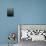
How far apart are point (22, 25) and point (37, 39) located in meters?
0.55

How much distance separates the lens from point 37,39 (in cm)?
325

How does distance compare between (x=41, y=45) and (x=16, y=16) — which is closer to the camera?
(x=41, y=45)

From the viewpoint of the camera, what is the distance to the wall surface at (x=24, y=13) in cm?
344

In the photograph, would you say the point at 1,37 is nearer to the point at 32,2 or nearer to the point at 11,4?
the point at 11,4

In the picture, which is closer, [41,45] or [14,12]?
[41,45]

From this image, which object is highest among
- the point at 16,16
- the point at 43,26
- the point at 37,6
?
the point at 37,6

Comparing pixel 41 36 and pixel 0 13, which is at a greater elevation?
pixel 0 13

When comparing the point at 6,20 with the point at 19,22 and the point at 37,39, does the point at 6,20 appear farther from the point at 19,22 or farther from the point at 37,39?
the point at 37,39

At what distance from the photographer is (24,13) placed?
11.3 feet

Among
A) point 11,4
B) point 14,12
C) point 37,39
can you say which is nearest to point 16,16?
point 14,12

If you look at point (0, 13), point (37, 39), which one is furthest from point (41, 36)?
point (0, 13)

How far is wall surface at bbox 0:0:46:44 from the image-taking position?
11.3ft

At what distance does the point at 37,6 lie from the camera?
345 centimetres

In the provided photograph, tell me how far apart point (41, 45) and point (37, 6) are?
1.09 metres
